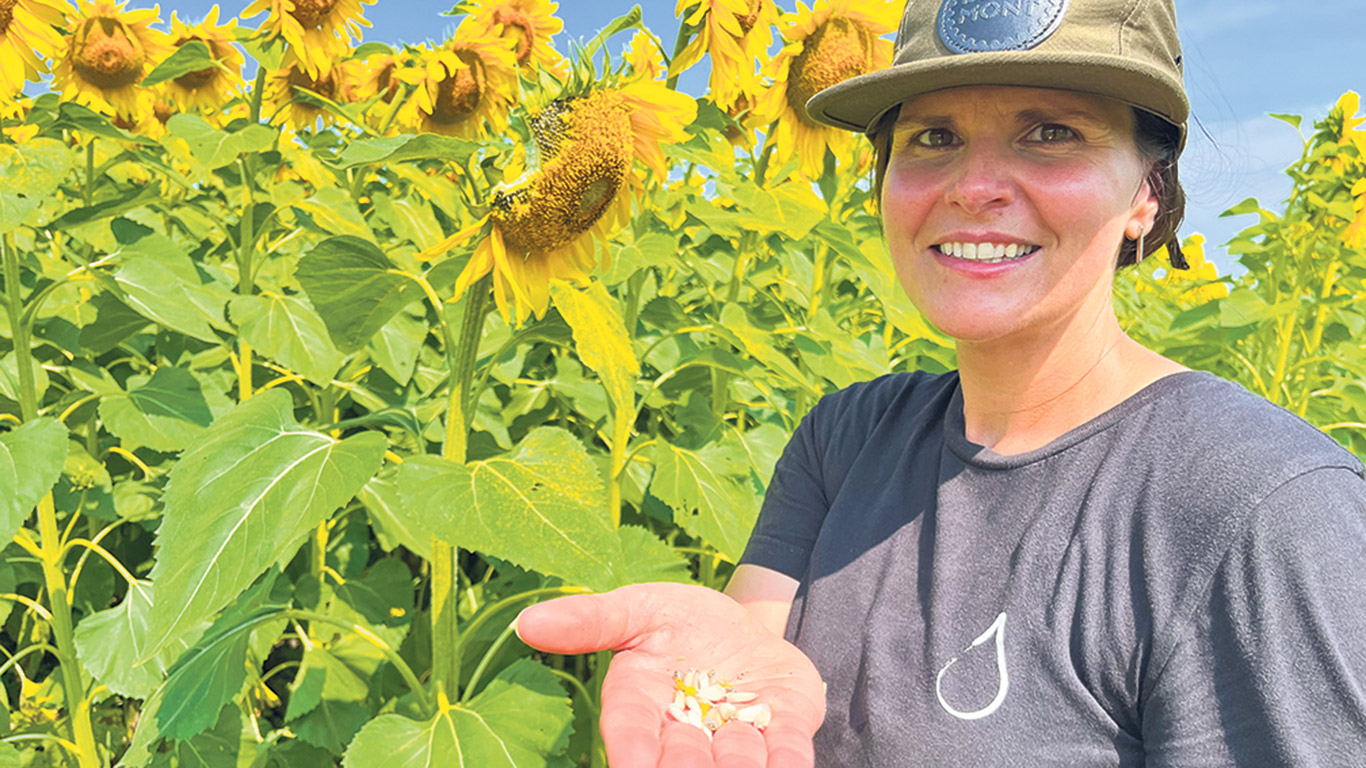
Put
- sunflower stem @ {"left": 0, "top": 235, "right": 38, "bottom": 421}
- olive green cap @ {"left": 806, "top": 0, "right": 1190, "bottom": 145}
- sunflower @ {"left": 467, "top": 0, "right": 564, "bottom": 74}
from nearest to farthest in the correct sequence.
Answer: olive green cap @ {"left": 806, "top": 0, "right": 1190, "bottom": 145} → sunflower stem @ {"left": 0, "top": 235, "right": 38, "bottom": 421} → sunflower @ {"left": 467, "top": 0, "right": 564, "bottom": 74}

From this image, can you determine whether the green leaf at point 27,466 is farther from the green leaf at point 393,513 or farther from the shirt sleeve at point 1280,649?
the shirt sleeve at point 1280,649

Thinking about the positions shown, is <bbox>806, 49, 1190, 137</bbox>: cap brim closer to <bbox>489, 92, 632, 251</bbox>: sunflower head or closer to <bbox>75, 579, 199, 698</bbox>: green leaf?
<bbox>489, 92, 632, 251</bbox>: sunflower head

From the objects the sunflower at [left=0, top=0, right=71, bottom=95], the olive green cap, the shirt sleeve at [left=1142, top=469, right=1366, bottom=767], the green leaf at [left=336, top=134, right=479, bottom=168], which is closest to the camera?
Result: the shirt sleeve at [left=1142, top=469, right=1366, bottom=767]

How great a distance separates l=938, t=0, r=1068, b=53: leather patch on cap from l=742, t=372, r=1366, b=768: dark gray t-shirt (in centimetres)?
43

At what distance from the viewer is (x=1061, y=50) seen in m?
1.15

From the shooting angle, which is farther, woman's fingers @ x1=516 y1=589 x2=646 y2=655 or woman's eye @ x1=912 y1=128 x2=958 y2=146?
woman's eye @ x1=912 y1=128 x2=958 y2=146

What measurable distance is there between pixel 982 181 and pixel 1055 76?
0.15 m

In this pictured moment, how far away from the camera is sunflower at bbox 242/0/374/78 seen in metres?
2.73

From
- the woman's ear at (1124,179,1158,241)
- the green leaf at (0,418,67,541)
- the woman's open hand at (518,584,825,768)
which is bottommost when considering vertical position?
the woman's open hand at (518,584,825,768)

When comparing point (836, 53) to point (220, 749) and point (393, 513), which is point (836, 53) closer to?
point (393, 513)

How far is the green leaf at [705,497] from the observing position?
1988mm

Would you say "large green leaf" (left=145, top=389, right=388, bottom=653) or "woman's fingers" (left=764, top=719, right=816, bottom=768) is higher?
"large green leaf" (left=145, top=389, right=388, bottom=653)

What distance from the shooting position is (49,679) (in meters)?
2.68

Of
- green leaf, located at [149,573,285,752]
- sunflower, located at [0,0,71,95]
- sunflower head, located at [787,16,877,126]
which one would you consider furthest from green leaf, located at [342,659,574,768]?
sunflower, located at [0,0,71,95]
